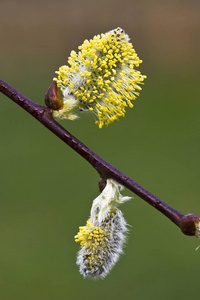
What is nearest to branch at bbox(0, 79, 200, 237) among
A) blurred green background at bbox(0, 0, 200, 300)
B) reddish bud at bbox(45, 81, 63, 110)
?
reddish bud at bbox(45, 81, 63, 110)

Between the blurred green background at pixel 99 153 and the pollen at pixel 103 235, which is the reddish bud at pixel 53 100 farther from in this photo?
the blurred green background at pixel 99 153

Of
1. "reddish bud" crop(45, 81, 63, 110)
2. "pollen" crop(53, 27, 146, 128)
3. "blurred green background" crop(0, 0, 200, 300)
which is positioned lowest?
"reddish bud" crop(45, 81, 63, 110)

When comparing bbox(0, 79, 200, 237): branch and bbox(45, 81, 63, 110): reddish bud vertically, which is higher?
bbox(45, 81, 63, 110): reddish bud

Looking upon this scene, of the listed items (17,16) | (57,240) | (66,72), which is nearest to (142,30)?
(17,16)

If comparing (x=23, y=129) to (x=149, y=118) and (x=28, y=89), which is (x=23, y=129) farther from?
(x=149, y=118)

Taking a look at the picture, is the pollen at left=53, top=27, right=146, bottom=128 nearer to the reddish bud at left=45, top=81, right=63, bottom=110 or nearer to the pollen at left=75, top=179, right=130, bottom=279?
the reddish bud at left=45, top=81, right=63, bottom=110

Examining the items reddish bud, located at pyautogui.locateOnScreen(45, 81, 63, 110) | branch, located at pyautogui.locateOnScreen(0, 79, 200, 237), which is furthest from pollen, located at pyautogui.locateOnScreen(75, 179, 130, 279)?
reddish bud, located at pyautogui.locateOnScreen(45, 81, 63, 110)

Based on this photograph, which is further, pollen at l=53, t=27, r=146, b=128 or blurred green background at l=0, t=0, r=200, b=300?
blurred green background at l=0, t=0, r=200, b=300

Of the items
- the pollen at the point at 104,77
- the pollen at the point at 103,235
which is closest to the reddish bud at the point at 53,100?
the pollen at the point at 104,77
